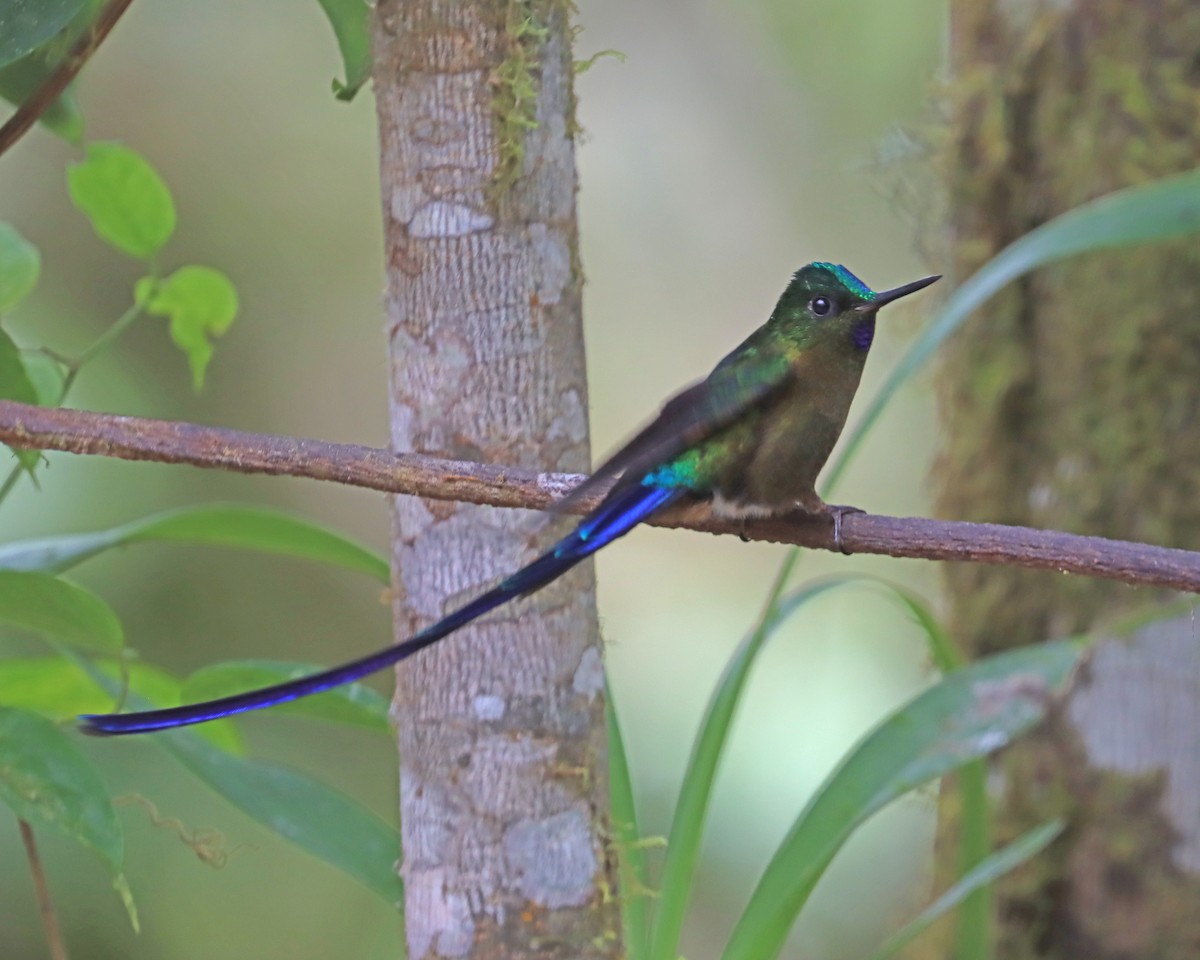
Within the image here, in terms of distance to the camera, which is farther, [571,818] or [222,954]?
[222,954]

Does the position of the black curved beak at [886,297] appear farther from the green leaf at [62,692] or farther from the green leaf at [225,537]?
the green leaf at [62,692]

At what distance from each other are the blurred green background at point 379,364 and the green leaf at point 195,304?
1548 millimetres

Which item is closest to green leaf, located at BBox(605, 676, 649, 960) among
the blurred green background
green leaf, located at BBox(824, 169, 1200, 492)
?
green leaf, located at BBox(824, 169, 1200, 492)

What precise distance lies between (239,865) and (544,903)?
198 cm

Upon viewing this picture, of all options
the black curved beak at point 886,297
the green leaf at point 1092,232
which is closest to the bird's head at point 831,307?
the black curved beak at point 886,297

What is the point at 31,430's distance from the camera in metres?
0.90

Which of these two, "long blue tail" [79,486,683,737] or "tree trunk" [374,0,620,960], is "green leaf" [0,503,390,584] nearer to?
"tree trunk" [374,0,620,960]

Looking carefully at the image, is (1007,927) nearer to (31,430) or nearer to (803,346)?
(803,346)

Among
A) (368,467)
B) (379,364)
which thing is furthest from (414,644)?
(379,364)

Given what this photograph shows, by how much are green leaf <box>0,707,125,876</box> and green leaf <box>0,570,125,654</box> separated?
167 millimetres

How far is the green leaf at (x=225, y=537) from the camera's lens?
4.09 ft

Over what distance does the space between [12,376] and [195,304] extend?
30cm

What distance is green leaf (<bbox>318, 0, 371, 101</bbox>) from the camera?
1105 mm

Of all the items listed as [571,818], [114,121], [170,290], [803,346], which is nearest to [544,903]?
[571,818]
